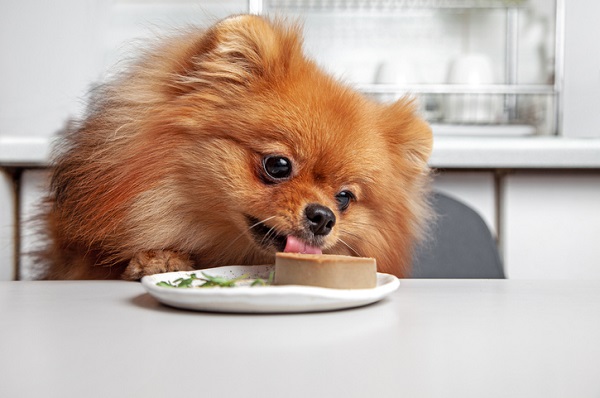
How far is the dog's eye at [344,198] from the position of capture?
127 cm

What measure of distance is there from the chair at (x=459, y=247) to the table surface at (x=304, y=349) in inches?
36.1

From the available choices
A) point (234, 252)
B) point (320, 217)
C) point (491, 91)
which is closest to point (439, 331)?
point (320, 217)

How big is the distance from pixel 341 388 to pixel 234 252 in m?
0.80

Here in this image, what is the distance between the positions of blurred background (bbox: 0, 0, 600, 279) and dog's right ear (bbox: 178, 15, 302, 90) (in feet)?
3.79

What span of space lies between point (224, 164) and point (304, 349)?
1.95 ft

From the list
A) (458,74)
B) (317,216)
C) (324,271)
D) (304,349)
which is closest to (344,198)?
(317,216)

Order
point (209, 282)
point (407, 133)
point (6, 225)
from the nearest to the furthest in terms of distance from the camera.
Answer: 1. point (209, 282)
2. point (407, 133)
3. point (6, 225)

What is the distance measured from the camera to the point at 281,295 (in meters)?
0.81

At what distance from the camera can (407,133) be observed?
1398mm

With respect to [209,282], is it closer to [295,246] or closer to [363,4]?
[295,246]

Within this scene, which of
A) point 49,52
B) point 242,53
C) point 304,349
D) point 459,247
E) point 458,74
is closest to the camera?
point 304,349

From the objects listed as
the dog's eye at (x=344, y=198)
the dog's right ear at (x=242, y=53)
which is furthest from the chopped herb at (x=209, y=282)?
the dog's right ear at (x=242, y=53)

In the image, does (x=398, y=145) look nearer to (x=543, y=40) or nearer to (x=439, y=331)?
(x=439, y=331)

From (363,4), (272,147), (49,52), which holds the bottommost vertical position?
(272,147)
